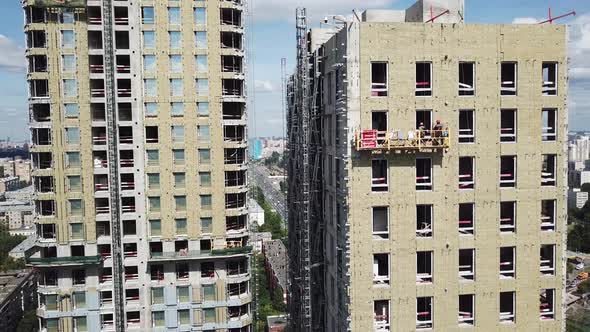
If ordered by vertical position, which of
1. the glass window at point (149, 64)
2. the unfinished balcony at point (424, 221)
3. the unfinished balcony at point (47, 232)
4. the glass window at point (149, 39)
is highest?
the glass window at point (149, 39)

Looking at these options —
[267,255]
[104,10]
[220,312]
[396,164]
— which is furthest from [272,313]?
[396,164]

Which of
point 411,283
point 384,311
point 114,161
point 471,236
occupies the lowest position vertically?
point 384,311

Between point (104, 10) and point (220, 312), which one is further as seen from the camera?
point (220, 312)

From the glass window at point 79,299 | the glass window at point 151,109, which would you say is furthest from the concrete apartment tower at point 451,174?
the glass window at point 79,299

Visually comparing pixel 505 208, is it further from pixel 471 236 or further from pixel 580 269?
pixel 580 269

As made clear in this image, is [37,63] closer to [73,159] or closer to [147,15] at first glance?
[73,159]

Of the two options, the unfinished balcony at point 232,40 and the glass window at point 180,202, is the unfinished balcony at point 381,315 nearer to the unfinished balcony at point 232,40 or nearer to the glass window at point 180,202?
the glass window at point 180,202
